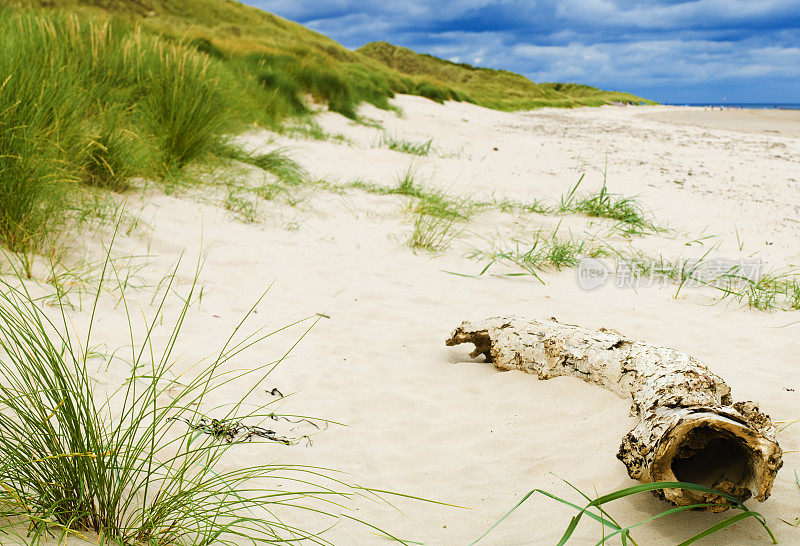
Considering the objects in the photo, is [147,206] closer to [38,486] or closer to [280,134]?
[38,486]

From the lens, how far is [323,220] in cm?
515

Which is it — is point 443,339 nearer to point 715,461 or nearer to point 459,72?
point 715,461

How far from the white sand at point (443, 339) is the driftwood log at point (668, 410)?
0.10m

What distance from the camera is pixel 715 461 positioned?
157 cm

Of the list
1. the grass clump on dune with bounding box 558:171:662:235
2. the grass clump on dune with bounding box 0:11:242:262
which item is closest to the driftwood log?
the grass clump on dune with bounding box 0:11:242:262

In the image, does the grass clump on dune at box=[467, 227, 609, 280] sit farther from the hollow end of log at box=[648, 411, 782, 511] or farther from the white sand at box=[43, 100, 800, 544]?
the hollow end of log at box=[648, 411, 782, 511]

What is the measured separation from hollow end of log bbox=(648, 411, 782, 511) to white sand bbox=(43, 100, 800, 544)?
10 cm

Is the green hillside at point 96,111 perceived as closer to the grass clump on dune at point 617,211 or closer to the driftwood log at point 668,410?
the driftwood log at point 668,410

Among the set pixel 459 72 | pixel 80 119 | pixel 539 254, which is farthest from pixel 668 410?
pixel 459 72

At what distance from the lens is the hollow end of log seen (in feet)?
4.53

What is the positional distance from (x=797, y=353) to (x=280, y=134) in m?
7.17

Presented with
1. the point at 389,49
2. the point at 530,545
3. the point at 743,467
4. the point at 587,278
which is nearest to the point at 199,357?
the point at 530,545

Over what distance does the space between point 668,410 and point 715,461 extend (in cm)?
18

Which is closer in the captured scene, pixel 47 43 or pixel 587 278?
pixel 587 278
